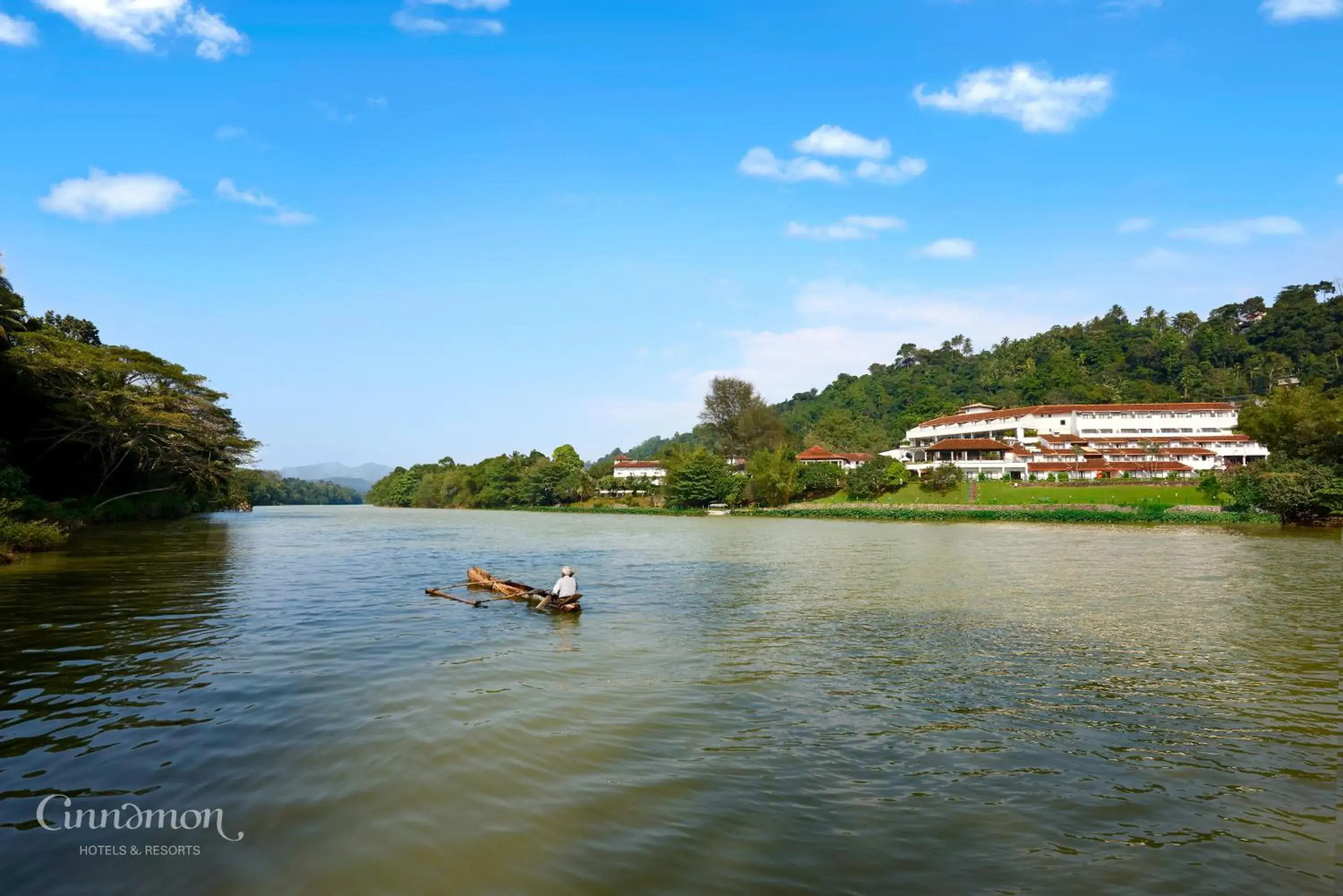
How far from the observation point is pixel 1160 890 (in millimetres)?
5555

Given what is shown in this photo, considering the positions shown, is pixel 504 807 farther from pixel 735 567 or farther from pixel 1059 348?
pixel 1059 348

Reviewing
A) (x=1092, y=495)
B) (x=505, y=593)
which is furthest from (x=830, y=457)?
(x=505, y=593)

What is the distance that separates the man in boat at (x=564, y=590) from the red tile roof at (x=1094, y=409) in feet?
330

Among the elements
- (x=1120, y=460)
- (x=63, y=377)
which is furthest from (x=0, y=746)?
(x=1120, y=460)

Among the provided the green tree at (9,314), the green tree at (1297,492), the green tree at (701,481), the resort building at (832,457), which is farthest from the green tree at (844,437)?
the green tree at (9,314)

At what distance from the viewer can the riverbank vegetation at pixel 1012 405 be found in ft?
169

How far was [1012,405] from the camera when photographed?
140 meters

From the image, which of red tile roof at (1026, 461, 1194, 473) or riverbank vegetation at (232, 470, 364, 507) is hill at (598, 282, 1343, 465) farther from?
riverbank vegetation at (232, 470, 364, 507)

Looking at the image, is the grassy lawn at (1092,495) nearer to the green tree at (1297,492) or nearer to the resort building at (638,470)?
the green tree at (1297,492)

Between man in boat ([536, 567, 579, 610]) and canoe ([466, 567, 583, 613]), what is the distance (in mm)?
55

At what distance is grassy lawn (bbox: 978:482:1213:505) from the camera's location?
59.7 m

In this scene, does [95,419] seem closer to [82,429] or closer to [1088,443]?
[82,429]

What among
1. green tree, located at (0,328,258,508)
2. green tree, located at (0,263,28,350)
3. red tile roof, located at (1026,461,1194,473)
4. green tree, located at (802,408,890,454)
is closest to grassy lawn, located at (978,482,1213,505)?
red tile roof, located at (1026,461,1194,473)

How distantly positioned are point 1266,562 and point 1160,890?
97.1ft
